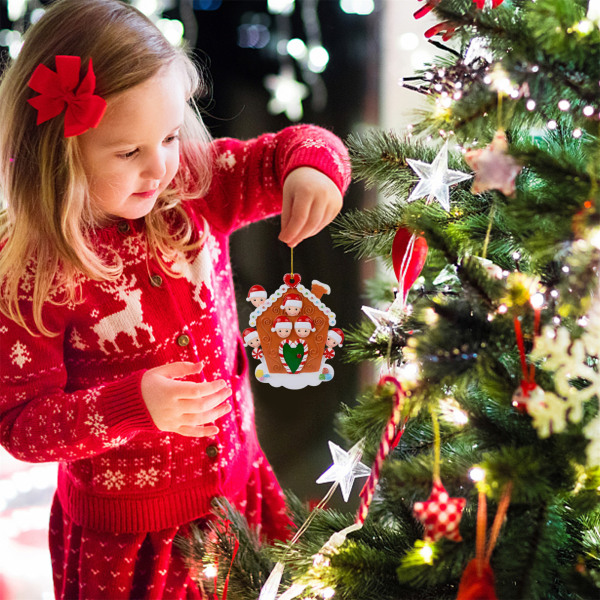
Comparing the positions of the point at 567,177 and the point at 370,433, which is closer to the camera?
the point at 567,177

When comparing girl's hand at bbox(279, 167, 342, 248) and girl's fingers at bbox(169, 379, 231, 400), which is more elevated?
girl's hand at bbox(279, 167, 342, 248)

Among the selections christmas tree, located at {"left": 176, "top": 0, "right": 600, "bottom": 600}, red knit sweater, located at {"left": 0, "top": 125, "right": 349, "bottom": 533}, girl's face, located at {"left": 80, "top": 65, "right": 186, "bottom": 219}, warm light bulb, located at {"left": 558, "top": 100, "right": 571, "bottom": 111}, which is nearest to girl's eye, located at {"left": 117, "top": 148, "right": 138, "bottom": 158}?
girl's face, located at {"left": 80, "top": 65, "right": 186, "bottom": 219}

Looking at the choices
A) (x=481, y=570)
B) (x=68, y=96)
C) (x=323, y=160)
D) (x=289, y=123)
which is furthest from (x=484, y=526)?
(x=289, y=123)

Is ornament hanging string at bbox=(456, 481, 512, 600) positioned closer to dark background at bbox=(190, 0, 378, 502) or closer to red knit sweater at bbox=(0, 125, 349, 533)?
red knit sweater at bbox=(0, 125, 349, 533)

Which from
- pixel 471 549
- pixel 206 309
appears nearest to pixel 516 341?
pixel 471 549

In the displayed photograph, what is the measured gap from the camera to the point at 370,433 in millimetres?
737

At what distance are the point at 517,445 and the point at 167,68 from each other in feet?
1.95

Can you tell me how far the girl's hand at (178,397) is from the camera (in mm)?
749

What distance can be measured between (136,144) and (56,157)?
109 mm

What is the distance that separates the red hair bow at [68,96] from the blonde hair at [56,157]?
3 cm

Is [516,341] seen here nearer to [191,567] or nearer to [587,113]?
[587,113]

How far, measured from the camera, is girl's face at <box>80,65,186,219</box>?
2.42 feet

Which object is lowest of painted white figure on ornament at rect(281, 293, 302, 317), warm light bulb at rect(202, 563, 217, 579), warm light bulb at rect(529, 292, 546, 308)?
warm light bulb at rect(202, 563, 217, 579)

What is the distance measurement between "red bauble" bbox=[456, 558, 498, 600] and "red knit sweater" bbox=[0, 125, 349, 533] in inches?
16.0
